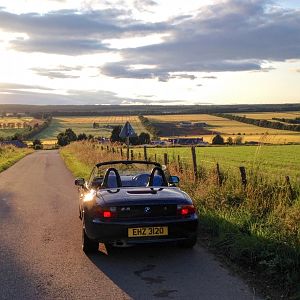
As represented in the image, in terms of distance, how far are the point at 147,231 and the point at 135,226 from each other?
0.60 feet

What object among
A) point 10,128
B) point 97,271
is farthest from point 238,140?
point 10,128

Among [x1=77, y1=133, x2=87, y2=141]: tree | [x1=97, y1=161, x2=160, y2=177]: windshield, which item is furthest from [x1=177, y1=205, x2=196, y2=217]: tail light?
[x1=77, y1=133, x2=87, y2=141]: tree

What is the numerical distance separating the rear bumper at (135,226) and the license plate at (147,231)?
1.6 inches

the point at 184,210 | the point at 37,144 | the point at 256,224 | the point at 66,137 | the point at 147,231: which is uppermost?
the point at 184,210

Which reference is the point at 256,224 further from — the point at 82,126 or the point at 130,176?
the point at 82,126

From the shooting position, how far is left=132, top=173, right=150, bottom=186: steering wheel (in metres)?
8.27

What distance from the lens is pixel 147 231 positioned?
6.68m

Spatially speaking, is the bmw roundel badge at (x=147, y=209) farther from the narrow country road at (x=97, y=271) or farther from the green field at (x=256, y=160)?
the green field at (x=256, y=160)

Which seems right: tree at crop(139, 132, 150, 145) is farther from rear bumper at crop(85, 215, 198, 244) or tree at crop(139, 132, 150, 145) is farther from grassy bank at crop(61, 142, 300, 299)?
rear bumper at crop(85, 215, 198, 244)

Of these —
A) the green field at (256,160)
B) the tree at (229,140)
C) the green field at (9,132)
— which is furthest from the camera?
the green field at (9,132)

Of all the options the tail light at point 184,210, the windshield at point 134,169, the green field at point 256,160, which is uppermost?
the windshield at point 134,169

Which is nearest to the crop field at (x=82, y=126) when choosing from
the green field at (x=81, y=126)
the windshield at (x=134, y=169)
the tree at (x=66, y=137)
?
the green field at (x=81, y=126)

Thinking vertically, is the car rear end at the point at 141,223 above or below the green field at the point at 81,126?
above

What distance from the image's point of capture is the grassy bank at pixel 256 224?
18.8 ft
